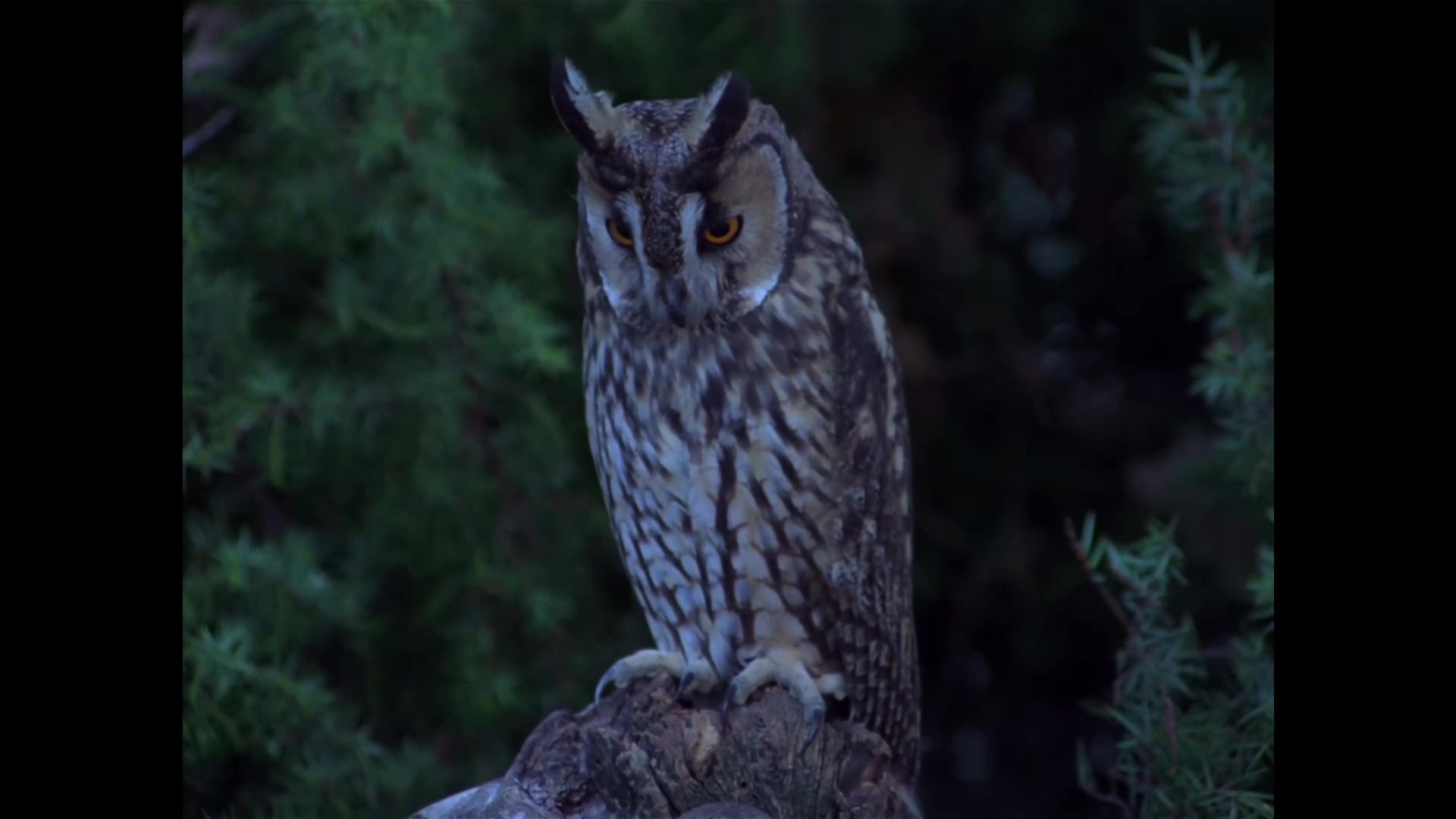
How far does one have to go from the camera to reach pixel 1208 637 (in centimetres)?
226

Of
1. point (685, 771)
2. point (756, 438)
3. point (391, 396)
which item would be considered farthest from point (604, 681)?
point (391, 396)

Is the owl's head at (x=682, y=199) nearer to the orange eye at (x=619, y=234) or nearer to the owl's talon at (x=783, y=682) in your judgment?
the orange eye at (x=619, y=234)

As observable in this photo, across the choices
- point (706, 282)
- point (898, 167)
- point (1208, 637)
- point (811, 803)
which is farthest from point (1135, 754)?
point (898, 167)

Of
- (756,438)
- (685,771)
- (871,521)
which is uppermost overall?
(756,438)

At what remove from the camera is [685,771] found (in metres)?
1.27

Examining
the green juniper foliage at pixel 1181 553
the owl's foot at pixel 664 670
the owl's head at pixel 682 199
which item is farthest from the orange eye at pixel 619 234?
the green juniper foliage at pixel 1181 553

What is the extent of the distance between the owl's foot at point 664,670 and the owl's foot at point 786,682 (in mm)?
43

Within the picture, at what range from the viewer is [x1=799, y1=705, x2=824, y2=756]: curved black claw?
129 centimetres

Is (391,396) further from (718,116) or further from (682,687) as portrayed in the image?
(718,116)

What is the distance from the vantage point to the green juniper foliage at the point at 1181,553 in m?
1.63

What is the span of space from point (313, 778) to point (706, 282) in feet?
3.16

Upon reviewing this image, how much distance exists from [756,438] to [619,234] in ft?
0.88

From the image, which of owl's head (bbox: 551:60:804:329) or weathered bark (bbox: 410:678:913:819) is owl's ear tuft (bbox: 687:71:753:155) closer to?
owl's head (bbox: 551:60:804:329)
